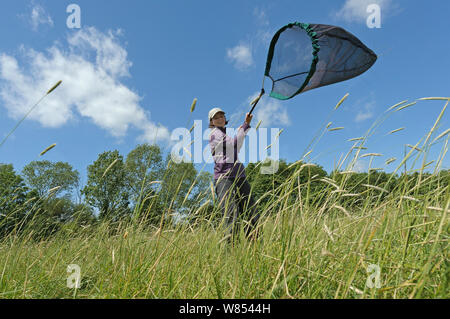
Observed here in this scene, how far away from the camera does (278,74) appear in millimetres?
3404

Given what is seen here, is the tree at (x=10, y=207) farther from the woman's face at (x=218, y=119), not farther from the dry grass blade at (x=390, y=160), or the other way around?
the dry grass blade at (x=390, y=160)

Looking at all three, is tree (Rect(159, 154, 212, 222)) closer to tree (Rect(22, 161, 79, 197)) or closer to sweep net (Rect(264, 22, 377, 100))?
sweep net (Rect(264, 22, 377, 100))

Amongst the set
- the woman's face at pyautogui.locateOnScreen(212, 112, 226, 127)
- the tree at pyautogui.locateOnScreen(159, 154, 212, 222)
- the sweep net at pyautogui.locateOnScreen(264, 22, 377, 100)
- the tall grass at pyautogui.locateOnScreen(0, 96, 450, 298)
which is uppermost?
the sweep net at pyautogui.locateOnScreen(264, 22, 377, 100)

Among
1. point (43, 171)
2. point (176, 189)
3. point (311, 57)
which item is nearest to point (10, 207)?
point (176, 189)

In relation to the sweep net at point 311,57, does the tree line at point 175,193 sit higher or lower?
lower

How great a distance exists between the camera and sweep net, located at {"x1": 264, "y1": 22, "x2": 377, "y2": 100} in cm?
283

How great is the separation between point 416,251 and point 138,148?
84.1 ft

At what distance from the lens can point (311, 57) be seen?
10.1 ft

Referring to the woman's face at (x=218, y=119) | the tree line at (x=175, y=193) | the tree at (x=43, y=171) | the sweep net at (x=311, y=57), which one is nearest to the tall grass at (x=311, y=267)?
the tree line at (x=175, y=193)

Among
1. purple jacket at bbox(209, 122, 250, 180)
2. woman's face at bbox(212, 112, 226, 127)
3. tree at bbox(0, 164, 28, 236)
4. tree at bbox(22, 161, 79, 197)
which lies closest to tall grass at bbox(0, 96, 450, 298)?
tree at bbox(0, 164, 28, 236)

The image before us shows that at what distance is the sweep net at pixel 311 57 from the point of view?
2828 millimetres
